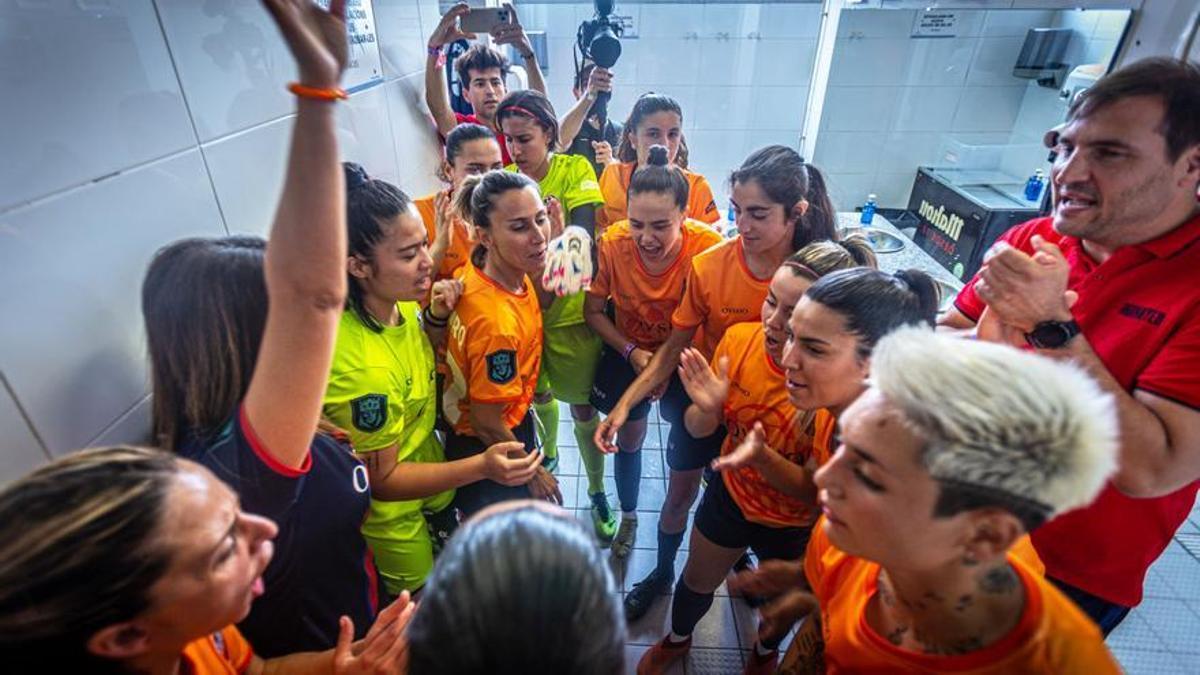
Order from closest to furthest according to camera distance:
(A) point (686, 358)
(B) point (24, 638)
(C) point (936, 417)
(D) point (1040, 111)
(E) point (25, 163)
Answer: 1. (B) point (24, 638)
2. (C) point (936, 417)
3. (E) point (25, 163)
4. (A) point (686, 358)
5. (D) point (1040, 111)

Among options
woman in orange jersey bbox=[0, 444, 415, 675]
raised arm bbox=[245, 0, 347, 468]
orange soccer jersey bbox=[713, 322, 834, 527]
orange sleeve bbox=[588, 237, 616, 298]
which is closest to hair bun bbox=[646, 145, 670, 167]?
orange sleeve bbox=[588, 237, 616, 298]

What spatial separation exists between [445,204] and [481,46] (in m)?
1.27

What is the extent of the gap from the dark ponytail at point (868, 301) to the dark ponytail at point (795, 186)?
1.75 ft

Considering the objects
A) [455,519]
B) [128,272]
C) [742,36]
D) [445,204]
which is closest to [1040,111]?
[742,36]

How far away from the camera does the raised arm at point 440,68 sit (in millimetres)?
2676

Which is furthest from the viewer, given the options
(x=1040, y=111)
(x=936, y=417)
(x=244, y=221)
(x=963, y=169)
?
(x=963, y=169)

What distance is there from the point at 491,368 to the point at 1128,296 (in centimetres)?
153

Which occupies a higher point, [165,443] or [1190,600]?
[165,443]

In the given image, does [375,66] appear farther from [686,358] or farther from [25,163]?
[686,358]

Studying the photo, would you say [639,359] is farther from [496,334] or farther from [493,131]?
[493,131]

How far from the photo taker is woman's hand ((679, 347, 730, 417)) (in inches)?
59.2

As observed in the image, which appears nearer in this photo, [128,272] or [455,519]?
[128,272]

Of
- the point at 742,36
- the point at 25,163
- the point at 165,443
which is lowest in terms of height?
the point at 165,443

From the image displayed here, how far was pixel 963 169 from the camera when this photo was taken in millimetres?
3658
